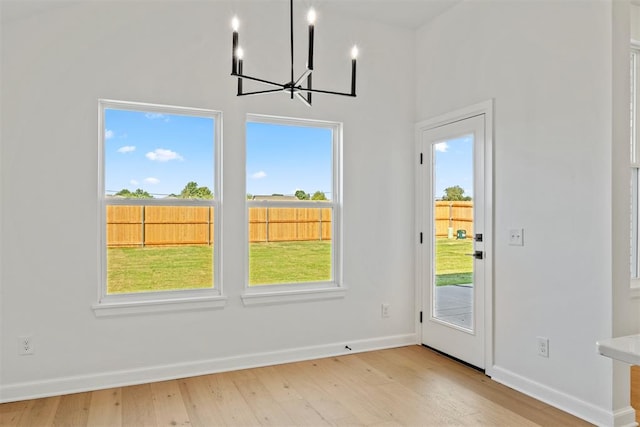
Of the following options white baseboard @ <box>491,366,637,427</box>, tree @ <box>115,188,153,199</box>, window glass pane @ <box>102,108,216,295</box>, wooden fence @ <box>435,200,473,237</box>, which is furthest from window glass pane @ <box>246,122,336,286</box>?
white baseboard @ <box>491,366,637,427</box>

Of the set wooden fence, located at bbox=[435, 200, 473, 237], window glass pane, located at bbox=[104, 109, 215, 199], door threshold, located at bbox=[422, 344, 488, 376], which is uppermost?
window glass pane, located at bbox=[104, 109, 215, 199]

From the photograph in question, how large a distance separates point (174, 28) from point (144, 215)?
1.51 metres

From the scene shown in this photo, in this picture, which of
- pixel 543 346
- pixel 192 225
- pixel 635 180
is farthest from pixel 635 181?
pixel 192 225

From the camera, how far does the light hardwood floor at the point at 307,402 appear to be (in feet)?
8.85

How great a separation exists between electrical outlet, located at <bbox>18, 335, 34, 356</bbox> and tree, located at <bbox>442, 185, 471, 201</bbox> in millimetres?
3457

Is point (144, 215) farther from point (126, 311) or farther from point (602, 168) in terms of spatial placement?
point (602, 168)

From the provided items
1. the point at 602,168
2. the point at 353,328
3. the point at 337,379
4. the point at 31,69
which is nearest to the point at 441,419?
the point at 337,379

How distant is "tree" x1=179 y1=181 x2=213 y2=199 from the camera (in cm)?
359

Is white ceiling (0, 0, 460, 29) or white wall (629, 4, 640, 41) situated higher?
white ceiling (0, 0, 460, 29)

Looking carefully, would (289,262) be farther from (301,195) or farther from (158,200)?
(158,200)

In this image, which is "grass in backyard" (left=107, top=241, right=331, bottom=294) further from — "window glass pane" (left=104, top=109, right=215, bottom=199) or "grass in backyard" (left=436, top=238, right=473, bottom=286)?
"grass in backyard" (left=436, top=238, right=473, bottom=286)

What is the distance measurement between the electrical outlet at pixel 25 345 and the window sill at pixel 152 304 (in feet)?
1.46

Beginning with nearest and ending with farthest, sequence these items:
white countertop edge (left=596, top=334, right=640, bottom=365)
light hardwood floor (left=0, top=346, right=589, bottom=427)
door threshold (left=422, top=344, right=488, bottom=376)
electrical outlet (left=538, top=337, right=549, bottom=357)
→ white countertop edge (left=596, top=334, right=640, bottom=365) < light hardwood floor (left=0, top=346, right=589, bottom=427) < electrical outlet (left=538, top=337, right=549, bottom=357) < door threshold (left=422, top=344, right=488, bottom=376)

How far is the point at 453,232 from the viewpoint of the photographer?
3.83 m
